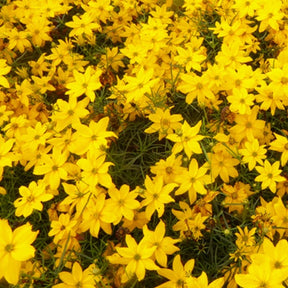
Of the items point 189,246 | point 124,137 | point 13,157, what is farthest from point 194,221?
point 13,157

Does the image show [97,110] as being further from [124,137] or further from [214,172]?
[214,172]

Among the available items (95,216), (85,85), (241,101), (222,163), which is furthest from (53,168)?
(241,101)

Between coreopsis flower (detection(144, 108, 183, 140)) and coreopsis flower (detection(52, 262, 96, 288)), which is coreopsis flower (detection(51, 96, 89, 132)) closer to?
coreopsis flower (detection(144, 108, 183, 140))

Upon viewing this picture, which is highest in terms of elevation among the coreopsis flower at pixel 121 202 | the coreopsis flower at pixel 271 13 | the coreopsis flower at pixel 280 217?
the coreopsis flower at pixel 271 13

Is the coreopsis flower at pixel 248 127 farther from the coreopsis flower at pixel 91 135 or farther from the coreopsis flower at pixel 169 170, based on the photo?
the coreopsis flower at pixel 91 135

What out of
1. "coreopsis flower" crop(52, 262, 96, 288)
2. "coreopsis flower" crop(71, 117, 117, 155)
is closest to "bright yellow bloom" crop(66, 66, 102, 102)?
"coreopsis flower" crop(71, 117, 117, 155)

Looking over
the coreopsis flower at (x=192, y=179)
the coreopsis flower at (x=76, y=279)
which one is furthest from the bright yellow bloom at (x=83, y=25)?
the coreopsis flower at (x=76, y=279)
